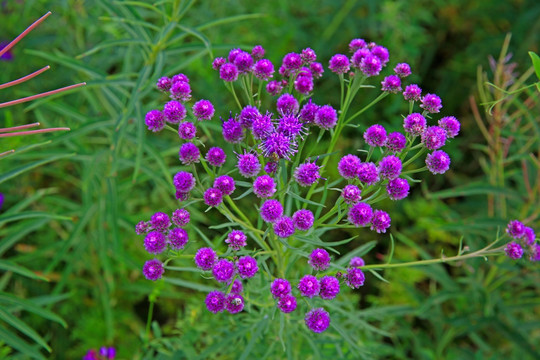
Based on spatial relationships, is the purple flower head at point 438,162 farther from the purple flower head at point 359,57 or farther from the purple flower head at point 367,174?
the purple flower head at point 359,57

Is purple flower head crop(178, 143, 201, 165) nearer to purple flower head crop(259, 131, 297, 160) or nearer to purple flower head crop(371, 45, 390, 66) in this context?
purple flower head crop(259, 131, 297, 160)

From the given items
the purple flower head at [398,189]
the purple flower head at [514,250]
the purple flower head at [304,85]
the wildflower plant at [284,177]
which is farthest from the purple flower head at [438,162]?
the purple flower head at [304,85]

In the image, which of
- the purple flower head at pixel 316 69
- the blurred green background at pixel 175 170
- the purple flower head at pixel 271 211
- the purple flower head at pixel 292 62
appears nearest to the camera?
the purple flower head at pixel 271 211

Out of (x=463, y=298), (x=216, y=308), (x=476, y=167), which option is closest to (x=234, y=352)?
(x=216, y=308)

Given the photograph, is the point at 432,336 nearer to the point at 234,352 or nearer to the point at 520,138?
the point at 520,138

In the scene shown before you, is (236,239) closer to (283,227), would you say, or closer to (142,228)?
(283,227)

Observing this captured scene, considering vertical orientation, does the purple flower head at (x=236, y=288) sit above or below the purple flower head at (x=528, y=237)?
below
